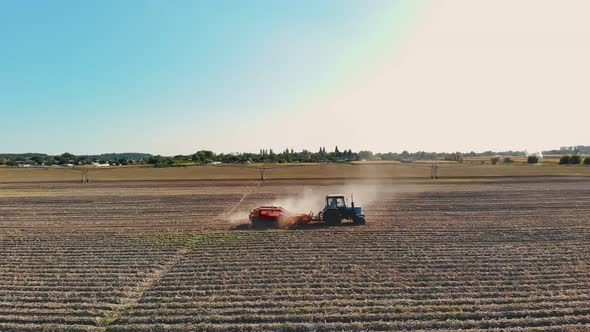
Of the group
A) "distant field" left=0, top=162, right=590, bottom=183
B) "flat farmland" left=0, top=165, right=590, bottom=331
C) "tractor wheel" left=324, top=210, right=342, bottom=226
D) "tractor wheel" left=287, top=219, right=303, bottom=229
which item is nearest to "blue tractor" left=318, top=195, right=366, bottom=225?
"tractor wheel" left=324, top=210, right=342, bottom=226

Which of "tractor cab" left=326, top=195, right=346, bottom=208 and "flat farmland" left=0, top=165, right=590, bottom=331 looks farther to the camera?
"tractor cab" left=326, top=195, right=346, bottom=208

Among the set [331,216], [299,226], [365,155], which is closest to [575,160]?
[365,155]

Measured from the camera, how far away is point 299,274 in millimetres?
11633

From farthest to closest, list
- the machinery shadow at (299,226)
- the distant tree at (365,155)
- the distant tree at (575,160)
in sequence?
1. the distant tree at (365,155)
2. the distant tree at (575,160)
3. the machinery shadow at (299,226)

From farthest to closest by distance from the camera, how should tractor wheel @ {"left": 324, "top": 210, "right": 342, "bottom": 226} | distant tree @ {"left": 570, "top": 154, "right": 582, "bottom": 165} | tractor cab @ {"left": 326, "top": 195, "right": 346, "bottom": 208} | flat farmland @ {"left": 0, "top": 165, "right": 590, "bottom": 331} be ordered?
1. distant tree @ {"left": 570, "top": 154, "right": 582, "bottom": 165}
2. tractor cab @ {"left": 326, "top": 195, "right": 346, "bottom": 208}
3. tractor wheel @ {"left": 324, "top": 210, "right": 342, "bottom": 226}
4. flat farmland @ {"left": 0, "top": 165, "right": 590, "bottom": 331}

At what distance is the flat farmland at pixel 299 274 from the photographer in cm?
871

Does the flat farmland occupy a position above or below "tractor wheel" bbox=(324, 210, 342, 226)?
below

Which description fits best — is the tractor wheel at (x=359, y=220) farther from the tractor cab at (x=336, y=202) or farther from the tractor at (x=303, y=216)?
the tractor cab at (x=336, y=202)

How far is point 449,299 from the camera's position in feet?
31.5

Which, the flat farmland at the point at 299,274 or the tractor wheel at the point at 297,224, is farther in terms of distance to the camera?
the tractor wheel at the point at 297,224

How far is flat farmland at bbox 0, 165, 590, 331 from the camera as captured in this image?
8.71m

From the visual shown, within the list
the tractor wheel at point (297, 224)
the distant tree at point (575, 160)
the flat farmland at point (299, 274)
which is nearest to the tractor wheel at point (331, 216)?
the flat farmland at point (299, 274)

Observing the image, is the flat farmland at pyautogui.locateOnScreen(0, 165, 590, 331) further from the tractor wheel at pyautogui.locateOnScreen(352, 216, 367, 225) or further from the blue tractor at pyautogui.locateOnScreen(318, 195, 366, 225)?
the blue tractor at pyautogui.locateOnScreen(318, 195, 366, 225)

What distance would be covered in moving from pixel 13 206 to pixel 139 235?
18.8 meters
